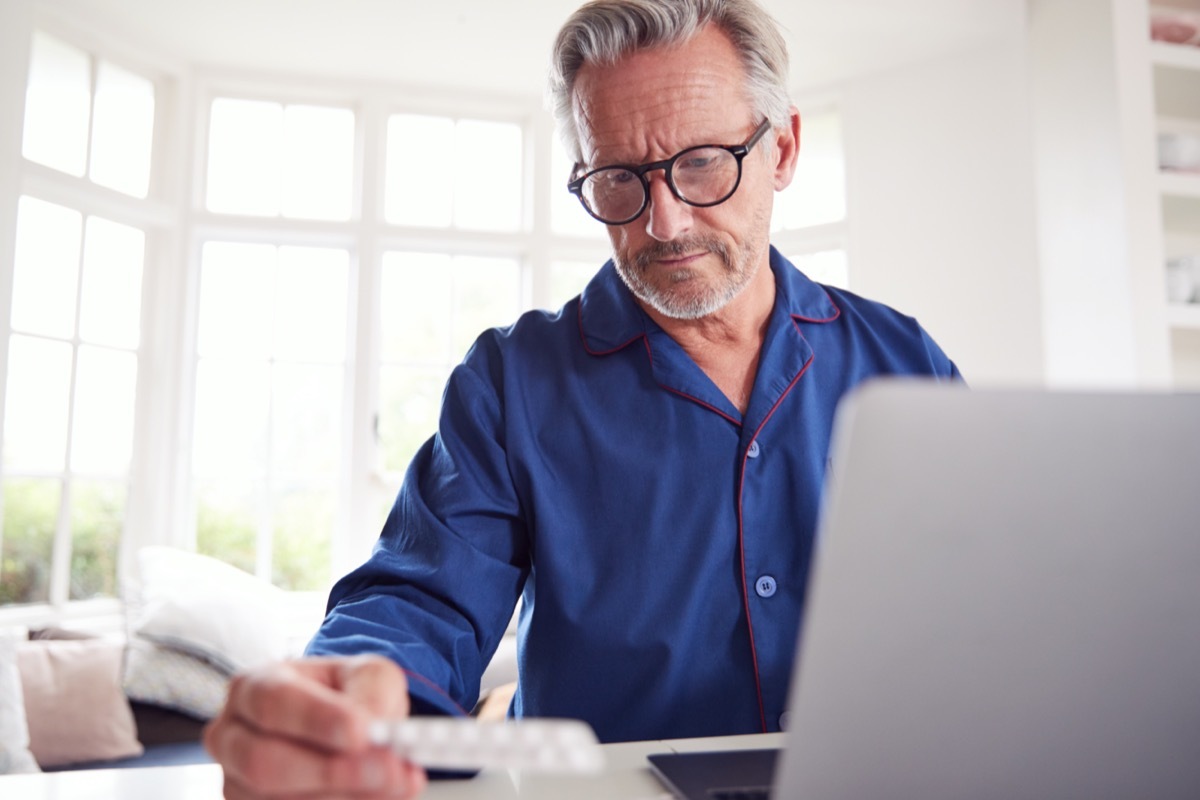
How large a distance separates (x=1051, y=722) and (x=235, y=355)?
436cm

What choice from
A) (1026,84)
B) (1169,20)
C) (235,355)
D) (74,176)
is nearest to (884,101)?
(1026,84)

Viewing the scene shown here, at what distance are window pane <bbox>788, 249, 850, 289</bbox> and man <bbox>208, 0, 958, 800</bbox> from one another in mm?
3173

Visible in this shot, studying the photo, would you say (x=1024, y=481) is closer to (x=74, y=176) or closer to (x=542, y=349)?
(x=542, y=349)

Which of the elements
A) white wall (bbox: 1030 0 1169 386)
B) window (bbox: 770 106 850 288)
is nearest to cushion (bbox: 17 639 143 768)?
window (bbox: 770 106 850 288)

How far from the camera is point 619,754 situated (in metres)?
0.87

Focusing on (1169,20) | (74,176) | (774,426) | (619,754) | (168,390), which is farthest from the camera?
(168,390)

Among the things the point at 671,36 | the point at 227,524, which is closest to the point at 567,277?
the point at 227,524

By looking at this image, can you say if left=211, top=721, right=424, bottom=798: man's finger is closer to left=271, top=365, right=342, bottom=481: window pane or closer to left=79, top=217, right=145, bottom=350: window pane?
Answer: left=79, top=217, right=145, bottom=350: window pane

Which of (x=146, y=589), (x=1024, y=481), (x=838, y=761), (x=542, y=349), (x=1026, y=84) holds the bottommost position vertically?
(x=146, y=589)

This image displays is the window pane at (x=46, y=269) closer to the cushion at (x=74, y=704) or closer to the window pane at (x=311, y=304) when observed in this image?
the window pane at (x=311, y=304)

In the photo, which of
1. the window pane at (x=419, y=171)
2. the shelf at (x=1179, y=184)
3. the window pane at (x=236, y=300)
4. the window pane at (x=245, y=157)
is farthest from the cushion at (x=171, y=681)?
the shelf at (x=1179, y=184)

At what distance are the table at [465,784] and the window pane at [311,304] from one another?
379 centimetres

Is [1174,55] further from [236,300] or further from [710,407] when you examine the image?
[236,300]

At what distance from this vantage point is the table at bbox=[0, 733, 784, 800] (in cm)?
75
